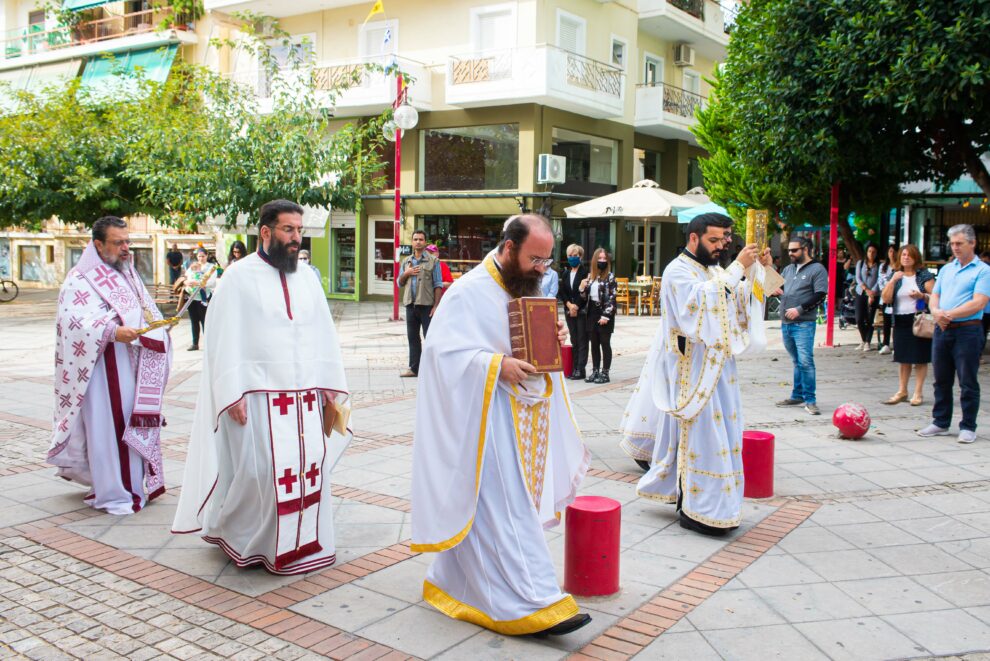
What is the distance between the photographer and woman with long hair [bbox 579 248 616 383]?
36.2ft

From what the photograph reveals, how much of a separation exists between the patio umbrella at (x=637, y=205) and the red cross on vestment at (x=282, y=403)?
50.9 ft

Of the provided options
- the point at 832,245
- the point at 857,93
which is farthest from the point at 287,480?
the point at 832,245

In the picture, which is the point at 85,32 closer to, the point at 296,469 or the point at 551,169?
the point at 551,169

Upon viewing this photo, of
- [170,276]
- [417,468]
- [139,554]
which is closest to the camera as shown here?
[417,468]

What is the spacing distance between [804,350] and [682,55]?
20.5m

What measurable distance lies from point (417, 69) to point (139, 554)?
20431 mm

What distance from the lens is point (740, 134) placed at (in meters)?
13.0

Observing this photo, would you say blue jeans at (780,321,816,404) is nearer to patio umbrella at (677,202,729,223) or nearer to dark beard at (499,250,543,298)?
dark beard at (499,250,543,298)

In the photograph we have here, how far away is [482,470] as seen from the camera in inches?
152

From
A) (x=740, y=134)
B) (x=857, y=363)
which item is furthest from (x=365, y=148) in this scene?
(x=857, y=363)

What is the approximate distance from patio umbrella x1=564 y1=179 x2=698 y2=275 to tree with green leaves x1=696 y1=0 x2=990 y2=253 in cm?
497

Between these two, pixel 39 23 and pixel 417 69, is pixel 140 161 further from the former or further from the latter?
pixel 39 23

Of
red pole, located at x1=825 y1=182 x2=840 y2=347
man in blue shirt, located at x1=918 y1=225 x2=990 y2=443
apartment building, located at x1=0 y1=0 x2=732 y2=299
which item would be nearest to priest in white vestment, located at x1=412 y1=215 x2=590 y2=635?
man in blue shirt, located at x1=918 y1=225 x2=990 y2=443

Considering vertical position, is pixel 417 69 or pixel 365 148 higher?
pixel 417 69
